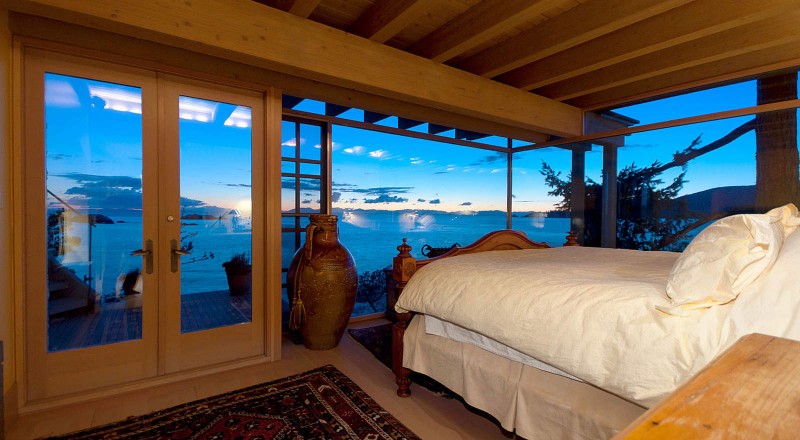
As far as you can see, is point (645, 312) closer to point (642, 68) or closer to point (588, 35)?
point (588, 35)

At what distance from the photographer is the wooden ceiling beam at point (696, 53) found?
8.00 feet

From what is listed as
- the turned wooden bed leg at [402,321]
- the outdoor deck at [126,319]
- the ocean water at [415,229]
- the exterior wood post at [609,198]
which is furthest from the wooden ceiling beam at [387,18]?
the exterior wood post at [609,198]

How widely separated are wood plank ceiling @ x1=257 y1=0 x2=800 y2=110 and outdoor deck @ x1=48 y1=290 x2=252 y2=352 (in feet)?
6.80

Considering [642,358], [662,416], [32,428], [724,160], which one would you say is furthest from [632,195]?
[32,428]

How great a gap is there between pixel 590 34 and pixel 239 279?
2994 mm

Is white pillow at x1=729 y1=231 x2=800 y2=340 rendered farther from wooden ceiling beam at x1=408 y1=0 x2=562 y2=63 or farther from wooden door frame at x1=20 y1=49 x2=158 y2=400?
wooden door frame at x1=20 y1=49 x2=158 y2=400

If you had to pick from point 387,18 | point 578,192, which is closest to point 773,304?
point 387,18

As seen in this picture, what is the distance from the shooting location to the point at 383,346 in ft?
10.2

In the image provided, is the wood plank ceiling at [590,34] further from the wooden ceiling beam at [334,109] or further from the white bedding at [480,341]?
the white bedding at [480,341]

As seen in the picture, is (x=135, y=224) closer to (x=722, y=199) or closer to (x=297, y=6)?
(x=297, y=6)

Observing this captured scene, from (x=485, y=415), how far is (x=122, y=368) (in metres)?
2.26

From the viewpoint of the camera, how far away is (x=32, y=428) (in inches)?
75.7

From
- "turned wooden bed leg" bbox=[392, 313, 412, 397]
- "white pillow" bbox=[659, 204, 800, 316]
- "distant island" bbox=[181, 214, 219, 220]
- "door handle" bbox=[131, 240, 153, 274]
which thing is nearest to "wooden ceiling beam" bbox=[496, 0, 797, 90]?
"white pillow" bbox=[659, 204, 800, 316]

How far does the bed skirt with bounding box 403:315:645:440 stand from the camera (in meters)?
1.39
